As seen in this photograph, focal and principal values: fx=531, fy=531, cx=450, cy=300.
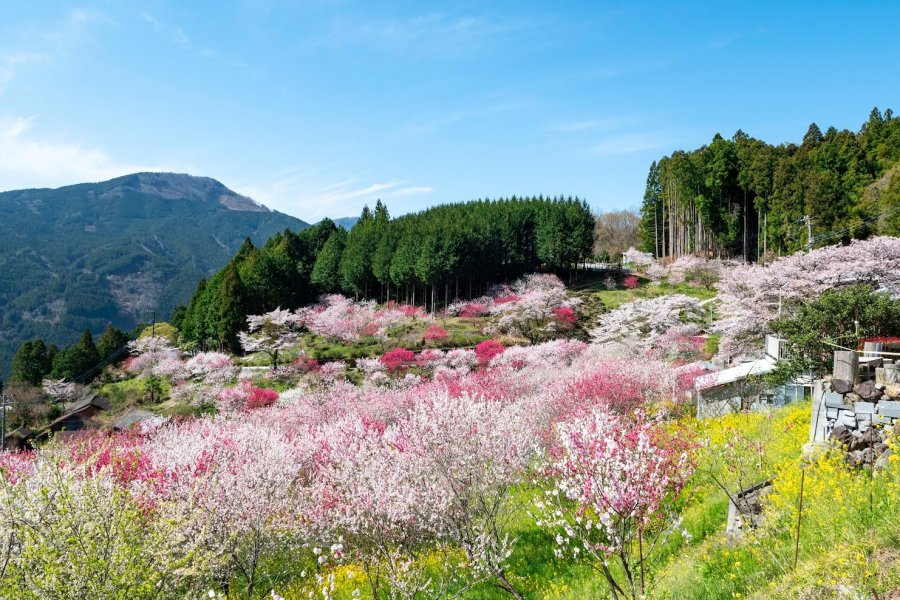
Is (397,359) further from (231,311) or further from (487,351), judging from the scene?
(231,311)

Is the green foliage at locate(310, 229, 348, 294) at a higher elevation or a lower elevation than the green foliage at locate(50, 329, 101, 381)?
higher

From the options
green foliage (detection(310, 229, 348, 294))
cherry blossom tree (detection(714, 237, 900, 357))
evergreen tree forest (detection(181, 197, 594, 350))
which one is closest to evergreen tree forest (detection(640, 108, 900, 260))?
cherry blossom tree (detection(714, 237, 900, 357))

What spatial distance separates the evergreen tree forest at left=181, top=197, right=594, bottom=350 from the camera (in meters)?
48.6

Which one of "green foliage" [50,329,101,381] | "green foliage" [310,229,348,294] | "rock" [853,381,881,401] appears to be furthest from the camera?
"green foliage" [310,229,348,294]

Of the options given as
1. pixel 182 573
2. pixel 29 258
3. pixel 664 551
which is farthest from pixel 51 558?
pixel 29 258

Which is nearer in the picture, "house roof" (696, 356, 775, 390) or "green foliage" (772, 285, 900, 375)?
"green foliage" (772, 285, 900, 375)

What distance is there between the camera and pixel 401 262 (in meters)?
51.2

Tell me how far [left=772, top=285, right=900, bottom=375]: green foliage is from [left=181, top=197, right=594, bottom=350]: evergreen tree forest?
116ft

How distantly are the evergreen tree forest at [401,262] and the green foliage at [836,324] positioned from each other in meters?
35.4

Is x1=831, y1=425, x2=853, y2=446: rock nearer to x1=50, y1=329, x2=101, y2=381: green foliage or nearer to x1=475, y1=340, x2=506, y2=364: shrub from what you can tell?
x1=475, y1=340, x2=506, y2=364: shrub

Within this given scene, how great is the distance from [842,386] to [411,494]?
791cm

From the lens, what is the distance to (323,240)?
65.2m

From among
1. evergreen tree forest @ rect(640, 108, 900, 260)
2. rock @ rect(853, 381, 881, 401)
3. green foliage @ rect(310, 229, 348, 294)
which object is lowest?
rock @ rect(853, 381, 881, 401)

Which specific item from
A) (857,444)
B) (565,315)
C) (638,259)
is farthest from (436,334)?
(638,259)
